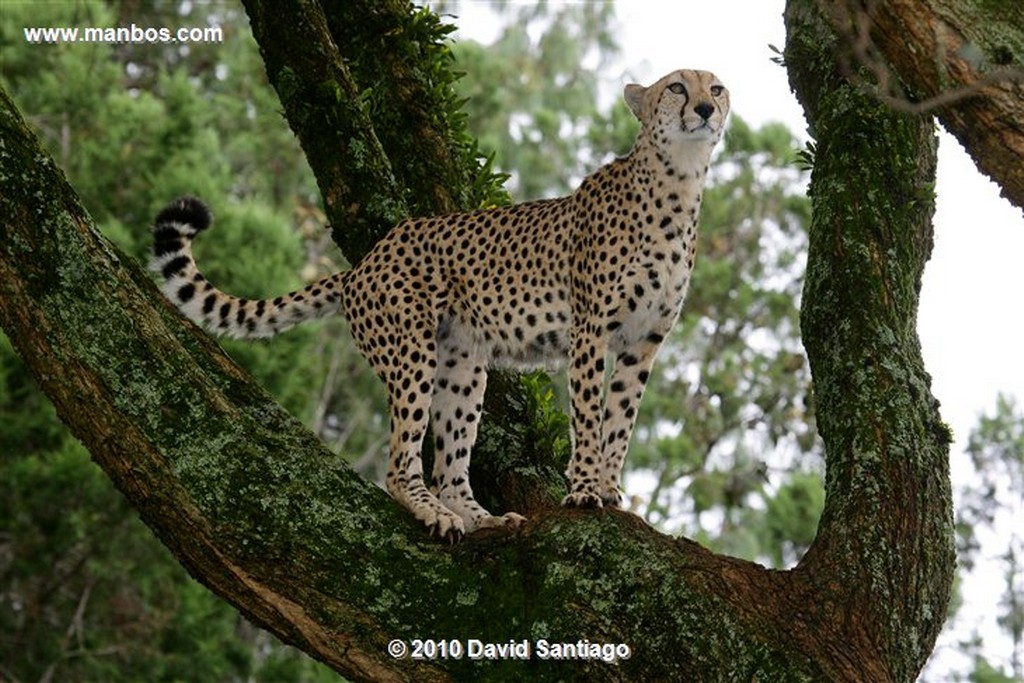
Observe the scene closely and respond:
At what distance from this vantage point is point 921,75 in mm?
6223

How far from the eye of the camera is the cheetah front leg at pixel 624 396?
26.6ft

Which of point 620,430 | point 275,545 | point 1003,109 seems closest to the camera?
point 1003,109

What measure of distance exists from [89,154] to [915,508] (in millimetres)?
16048

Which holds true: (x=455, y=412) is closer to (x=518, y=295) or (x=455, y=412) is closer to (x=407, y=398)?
(x=407, y=398)

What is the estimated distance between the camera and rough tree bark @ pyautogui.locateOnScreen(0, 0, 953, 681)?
6.77 meters

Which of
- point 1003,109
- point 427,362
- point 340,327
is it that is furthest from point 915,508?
point 340,327

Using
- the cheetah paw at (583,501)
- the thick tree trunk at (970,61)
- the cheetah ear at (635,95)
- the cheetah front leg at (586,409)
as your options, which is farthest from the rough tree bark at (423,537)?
the cheetah ear at (635,95)

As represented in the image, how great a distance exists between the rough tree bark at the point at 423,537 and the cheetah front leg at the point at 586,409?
0.51 m

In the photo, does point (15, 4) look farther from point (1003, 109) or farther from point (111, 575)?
point (1003, 109)

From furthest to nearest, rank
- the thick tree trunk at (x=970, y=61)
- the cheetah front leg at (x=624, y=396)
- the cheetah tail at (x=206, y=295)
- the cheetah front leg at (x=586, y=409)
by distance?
the cheetah tail at (x=206, y=295) → the cheetah front leg at (x=624, y=396) → the cheetah front leg at (x=586, y=409) → the thick tree trunk at (x=970, y=61)

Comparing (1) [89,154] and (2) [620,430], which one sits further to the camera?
(1) [89,154]

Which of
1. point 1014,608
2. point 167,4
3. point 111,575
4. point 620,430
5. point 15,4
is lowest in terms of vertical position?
point 620,430

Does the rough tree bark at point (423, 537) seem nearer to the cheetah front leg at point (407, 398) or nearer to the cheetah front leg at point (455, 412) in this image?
the cheetah front leg at point (407, 398)

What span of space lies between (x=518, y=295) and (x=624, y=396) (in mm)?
655
